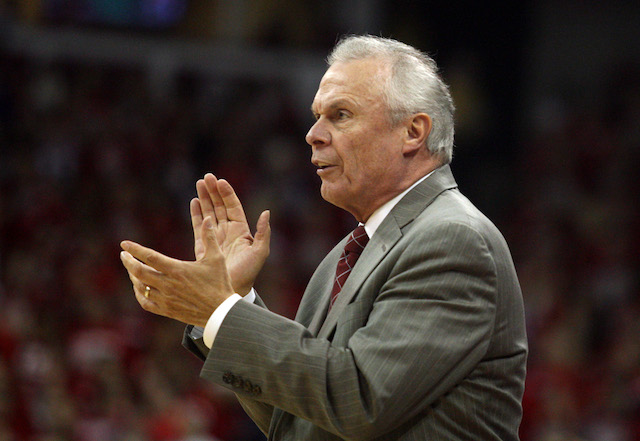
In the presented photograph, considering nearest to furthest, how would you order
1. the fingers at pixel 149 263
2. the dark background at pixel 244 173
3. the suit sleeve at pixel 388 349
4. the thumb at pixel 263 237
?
the suit sleeve at pixel 388 349
the fingers at pixel 149 263
the thumb at pixel 263 237
the dark background at pixel 244 173

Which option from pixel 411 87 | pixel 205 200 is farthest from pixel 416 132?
pixel 205 200

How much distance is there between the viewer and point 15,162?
705cm

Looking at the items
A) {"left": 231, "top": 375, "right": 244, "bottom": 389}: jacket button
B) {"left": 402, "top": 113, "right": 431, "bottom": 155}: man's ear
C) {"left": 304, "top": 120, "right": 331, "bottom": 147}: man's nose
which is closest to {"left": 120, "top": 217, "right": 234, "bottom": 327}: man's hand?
{"left": 231, "top": 375, "right": 244, "bottom": 389}: jacket button

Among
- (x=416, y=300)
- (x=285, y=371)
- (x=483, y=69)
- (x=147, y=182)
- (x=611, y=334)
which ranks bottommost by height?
(x=611, y=334)

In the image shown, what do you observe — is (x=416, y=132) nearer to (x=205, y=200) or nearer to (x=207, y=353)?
(x=205, y=200)

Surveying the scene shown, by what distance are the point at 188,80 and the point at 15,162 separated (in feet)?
6.99

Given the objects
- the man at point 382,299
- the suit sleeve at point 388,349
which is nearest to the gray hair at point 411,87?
the man at point 382,299

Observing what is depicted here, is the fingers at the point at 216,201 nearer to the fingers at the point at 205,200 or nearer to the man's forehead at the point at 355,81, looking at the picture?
the fingers at the point at 205,200

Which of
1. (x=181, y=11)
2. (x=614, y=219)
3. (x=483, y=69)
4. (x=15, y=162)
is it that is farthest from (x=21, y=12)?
(x=614, y=219)

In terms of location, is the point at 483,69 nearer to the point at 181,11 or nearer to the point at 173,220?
the point at 181,11

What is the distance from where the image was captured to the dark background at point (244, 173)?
543 centimetres

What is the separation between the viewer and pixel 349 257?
2.24 metres

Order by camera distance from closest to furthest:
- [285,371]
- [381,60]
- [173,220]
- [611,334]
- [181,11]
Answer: [285,371] → [381,60] → [611,334] → [173,220] → [181,11]

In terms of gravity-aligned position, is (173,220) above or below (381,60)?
below
